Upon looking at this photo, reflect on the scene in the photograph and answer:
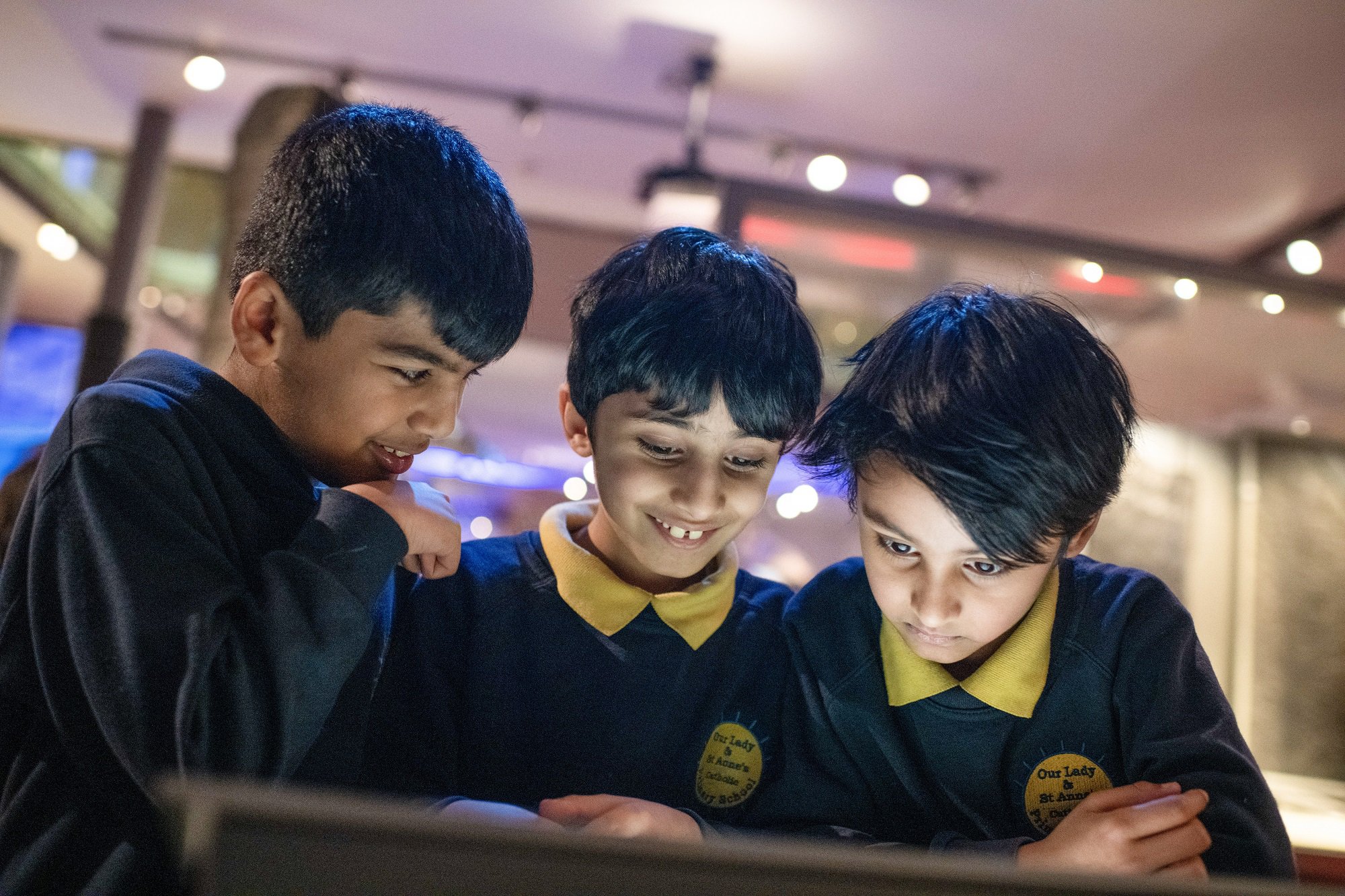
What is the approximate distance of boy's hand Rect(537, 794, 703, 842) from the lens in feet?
2.20

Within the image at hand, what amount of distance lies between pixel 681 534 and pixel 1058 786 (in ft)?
1.17

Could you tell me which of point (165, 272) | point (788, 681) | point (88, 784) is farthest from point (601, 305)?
point (165, 272)

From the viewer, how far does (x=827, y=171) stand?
3.29m

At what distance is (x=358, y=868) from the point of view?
0.33 metres

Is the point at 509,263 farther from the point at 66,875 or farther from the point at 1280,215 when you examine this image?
the point at 1280,215

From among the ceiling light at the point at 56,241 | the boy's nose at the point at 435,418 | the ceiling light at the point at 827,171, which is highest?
the ceiling light at the point at 827,171

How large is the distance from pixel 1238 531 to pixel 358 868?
2.43m

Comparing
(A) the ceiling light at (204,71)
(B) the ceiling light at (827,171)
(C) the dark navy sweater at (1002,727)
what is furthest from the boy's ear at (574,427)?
(A) the ceiling light at (204,71)

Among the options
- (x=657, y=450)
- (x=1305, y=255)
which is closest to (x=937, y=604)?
(x=657, y=450)

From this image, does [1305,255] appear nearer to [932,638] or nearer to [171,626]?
[932,638]

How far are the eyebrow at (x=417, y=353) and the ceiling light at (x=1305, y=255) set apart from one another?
3.28 meters

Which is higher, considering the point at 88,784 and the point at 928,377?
the point at 928,377

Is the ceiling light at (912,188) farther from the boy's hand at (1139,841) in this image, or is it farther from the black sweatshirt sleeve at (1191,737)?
the boy's hand at (1139,841)

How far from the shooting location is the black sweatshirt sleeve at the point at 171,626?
0.59 metres
